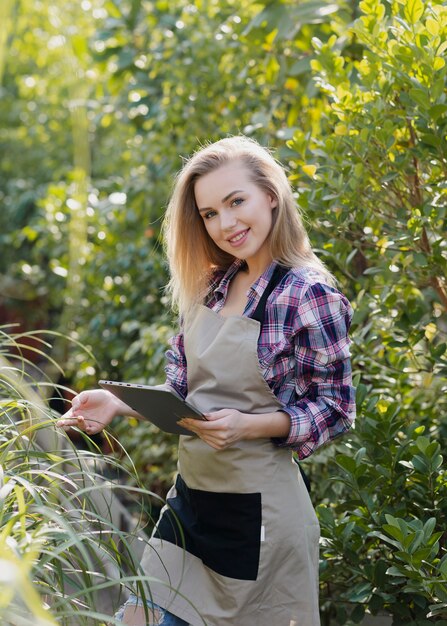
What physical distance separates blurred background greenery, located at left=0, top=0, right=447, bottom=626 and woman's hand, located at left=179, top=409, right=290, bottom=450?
33 centimetres

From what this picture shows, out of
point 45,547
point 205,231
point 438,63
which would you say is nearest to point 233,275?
point 205,231

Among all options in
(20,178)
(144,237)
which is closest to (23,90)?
(20,178)

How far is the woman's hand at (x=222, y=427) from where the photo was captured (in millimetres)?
1995

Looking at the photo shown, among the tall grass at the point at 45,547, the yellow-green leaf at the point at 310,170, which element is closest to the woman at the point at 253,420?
the tall grass at the point at 45,547

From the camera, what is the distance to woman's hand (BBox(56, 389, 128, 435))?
7.23 feet

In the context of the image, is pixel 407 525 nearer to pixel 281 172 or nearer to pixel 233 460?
pixel 233 460

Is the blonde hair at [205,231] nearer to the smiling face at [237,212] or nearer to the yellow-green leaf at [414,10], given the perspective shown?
the smiling face at [237,212]

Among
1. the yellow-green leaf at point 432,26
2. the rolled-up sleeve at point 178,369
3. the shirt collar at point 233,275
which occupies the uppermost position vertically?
the yellow-green leaf at point 432,26

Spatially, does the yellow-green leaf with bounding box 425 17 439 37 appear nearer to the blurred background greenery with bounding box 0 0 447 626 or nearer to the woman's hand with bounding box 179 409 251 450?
the blurred background greenery with bounding box 0 0 447 626

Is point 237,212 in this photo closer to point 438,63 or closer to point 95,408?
point 95,408

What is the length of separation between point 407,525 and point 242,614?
1.33ft

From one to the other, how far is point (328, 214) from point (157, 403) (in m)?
0.94

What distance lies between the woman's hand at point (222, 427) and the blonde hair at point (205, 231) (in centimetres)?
38

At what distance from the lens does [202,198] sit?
228cm
